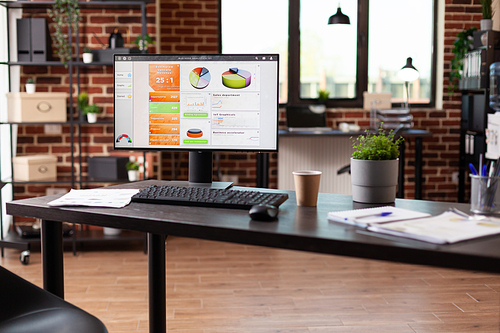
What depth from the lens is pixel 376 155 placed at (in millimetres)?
1447

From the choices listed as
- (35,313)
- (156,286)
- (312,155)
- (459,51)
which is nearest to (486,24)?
(459,51)

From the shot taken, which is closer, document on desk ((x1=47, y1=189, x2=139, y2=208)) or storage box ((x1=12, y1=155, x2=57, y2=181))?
document on desk ((x1=47, y1=189, x2=139, y2=208))

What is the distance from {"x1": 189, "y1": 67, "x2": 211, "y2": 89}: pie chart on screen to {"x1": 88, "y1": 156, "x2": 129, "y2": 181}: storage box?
82.1 inches

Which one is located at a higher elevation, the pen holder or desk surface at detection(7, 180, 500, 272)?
the pen holder

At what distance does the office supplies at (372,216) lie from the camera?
1.16 metres

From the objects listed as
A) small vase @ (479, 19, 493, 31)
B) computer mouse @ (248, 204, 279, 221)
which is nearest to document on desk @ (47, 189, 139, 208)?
computer mouse @ (248, 204, 279, 221)

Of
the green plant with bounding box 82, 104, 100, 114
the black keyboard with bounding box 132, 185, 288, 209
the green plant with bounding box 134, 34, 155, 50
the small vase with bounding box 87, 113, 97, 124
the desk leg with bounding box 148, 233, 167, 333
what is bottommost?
the desk leg with bounding box 148, 233, 167, 333

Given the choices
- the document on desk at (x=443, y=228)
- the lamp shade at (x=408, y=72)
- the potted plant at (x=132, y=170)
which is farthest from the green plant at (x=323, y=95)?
the document on desk at (x=443, y=228)

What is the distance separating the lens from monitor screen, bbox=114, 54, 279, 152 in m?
1.70

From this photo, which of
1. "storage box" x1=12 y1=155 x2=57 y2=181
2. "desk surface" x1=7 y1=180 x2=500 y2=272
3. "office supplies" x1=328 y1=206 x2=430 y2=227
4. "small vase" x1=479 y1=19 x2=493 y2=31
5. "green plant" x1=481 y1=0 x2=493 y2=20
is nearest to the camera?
"desk surface" x1=7 y1=180 x2=500 y2=272

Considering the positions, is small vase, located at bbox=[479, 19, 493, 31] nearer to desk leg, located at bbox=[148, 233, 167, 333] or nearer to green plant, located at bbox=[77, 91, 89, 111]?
green plant, located at bbox=[77, 91, 89, 111]

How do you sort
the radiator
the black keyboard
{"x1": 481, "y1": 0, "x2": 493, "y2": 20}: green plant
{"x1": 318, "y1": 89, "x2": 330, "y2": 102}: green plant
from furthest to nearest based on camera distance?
{"x1": 318, "y1": 89, "x2": 330, "y2": 102}: green plant, the radiator, {"x1": 481, "y1": 0, "x2": 493, "y2": 20}: green plant, the black keyboard

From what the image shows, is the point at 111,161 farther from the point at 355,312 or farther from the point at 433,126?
the point at 433,126

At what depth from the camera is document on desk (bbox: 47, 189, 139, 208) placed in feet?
4.54
